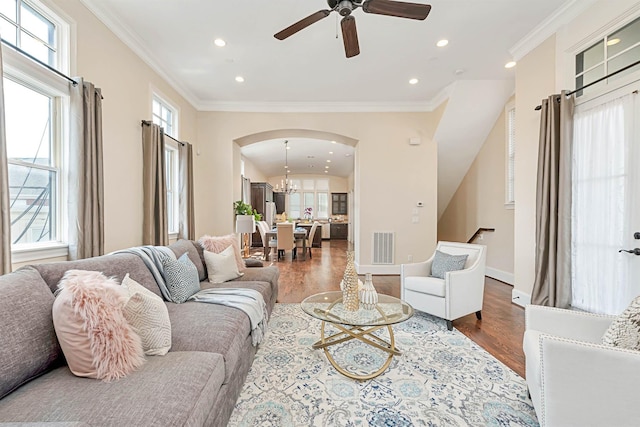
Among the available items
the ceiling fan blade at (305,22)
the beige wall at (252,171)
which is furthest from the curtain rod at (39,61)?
the beige wall at (252,171)

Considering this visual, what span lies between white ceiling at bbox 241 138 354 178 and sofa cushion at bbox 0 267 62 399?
6.15 m

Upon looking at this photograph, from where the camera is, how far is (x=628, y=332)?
1.27 metres

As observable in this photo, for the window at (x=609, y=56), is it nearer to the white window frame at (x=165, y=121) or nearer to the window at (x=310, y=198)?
the white window frame at (x=165, y=121)

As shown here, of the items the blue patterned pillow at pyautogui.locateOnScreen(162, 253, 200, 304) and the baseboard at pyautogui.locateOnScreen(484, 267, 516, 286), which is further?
the baseboard at pyautogui.locateOnScreen(484, 267, 516, 286)

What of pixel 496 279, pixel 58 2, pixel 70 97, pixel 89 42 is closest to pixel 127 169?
pixel 70 97

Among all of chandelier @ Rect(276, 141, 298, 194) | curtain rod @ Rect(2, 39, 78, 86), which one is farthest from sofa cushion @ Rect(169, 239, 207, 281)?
chandelier @ Rect(276, 141, 298, 194)

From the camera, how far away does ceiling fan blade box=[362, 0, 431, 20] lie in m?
2.02

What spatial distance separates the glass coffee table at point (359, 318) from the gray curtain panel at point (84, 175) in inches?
78.1

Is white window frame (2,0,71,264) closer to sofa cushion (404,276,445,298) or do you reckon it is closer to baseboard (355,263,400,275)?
sofa cushion (404,276,445,298)

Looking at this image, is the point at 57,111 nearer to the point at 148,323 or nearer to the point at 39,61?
the point at 39,61

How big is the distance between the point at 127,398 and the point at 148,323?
0.42 metres

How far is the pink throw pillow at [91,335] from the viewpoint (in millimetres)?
1203

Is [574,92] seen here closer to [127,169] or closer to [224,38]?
[224,38]

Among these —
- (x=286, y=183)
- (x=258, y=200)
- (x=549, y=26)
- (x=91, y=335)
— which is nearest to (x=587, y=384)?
(x=91, y=335)
